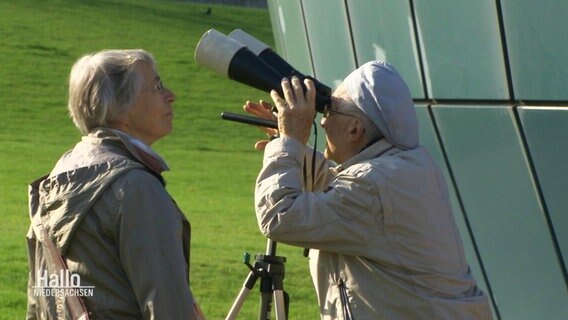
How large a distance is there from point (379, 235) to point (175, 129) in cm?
3117

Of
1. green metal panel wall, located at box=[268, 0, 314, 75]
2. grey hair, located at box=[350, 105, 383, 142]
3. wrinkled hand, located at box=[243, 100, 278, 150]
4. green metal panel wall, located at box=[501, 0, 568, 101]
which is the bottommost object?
grey hair, located at box=[350, 105, 383, 142]

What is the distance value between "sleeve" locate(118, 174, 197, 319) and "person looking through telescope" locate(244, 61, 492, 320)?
37 cm

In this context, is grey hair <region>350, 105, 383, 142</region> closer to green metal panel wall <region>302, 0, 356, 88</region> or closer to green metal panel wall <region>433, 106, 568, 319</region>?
green metal panel wall <region>433, 106, 568, 319</region>

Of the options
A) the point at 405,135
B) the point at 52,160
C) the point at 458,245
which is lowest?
the point at 458,245

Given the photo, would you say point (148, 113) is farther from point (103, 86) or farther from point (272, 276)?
point (272, 276)

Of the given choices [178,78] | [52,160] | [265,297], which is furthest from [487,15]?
[178,78]

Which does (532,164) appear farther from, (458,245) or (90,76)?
(90,76)

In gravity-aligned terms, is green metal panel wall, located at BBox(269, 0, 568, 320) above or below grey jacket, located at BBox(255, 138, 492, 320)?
above

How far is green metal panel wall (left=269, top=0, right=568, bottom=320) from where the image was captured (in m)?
7.06

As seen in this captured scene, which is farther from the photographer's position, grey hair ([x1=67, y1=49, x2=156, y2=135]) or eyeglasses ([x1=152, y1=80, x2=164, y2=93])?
eyeglasses ([x1=152, y1=80, x2=164, y2=93])

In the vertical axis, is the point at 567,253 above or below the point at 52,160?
below

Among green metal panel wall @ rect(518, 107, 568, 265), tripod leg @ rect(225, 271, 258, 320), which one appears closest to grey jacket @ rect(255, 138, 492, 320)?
tripod leg @ rect(225, 271, 258, 320)

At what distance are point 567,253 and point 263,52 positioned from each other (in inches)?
124

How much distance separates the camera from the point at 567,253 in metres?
7.25
